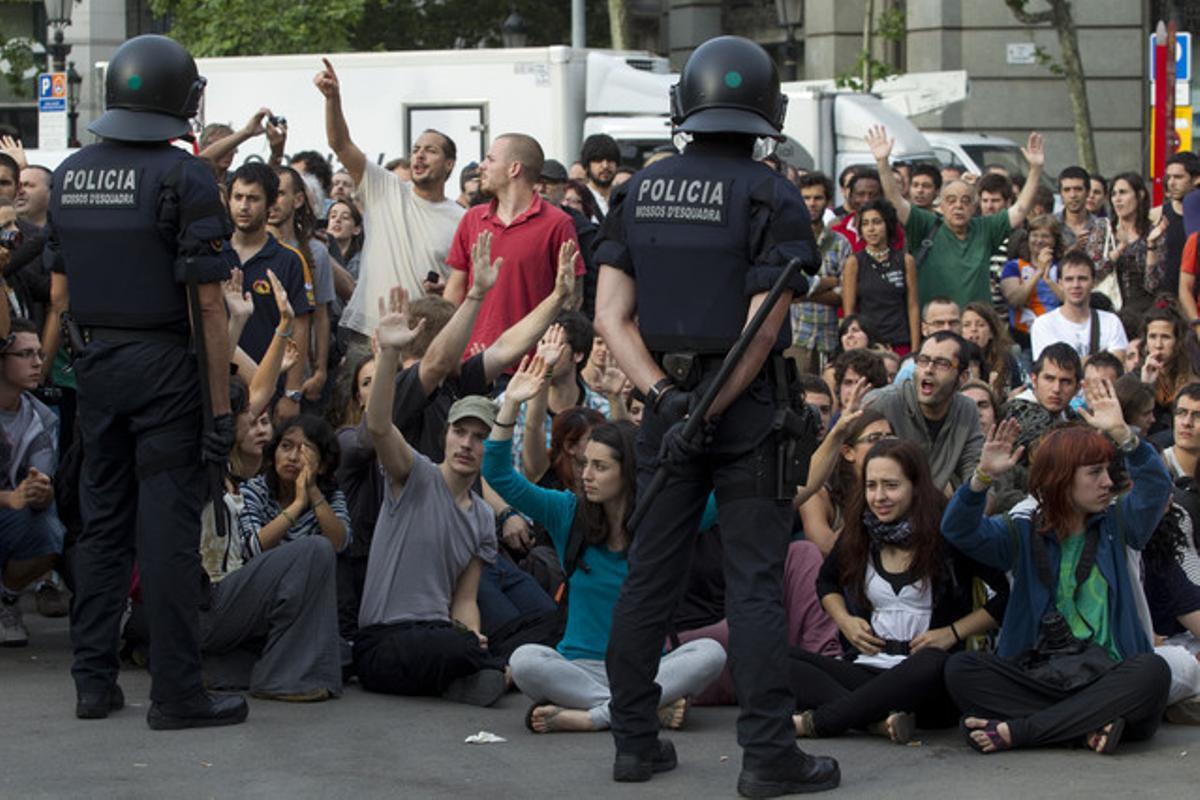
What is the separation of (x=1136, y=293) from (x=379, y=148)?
924 cm

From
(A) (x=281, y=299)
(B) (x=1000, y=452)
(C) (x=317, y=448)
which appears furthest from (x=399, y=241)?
(B) (x=1000, y=452)

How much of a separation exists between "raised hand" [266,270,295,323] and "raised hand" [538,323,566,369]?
200 cm

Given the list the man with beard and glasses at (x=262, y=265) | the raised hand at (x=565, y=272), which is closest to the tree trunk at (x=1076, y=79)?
the man with beard and glasses at (x=262, y=265)

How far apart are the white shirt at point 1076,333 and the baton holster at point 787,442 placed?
602 cm

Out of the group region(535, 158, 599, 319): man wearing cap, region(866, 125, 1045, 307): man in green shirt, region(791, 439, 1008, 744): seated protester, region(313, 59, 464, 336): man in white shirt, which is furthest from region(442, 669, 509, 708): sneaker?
region(866, 125, 1045, 307): man in green shirt

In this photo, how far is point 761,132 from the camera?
269 inches

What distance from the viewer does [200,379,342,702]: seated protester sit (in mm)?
8211

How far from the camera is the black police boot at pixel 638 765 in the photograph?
6945 mm

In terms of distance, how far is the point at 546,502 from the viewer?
7988mm

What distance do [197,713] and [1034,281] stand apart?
7.79 meters

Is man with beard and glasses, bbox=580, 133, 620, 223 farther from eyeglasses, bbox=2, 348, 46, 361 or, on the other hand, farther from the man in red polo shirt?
eyeglasses, bbox=2, 348, 46, 361

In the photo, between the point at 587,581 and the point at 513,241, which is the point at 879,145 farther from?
the point at 587,581

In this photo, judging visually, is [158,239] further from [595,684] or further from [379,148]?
[379,148]

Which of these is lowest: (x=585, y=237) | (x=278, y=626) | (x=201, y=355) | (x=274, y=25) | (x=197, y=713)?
(x=197, y=713)
